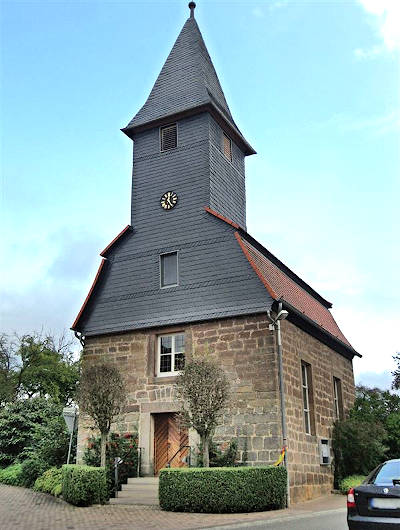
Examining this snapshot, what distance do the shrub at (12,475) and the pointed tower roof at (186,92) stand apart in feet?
42.5

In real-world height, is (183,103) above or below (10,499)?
above

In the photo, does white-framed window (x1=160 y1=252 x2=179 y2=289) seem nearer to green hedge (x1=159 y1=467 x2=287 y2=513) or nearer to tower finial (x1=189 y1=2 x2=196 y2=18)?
green hedge (x1=159 y1=467 x2=287 y2=513)

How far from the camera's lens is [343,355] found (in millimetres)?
23844

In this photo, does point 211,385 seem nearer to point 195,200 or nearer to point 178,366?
point 178,366

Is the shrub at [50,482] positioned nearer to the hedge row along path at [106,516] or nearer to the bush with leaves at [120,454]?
the hedge row along path at [106,516]

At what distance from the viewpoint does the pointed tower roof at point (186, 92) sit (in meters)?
21.3

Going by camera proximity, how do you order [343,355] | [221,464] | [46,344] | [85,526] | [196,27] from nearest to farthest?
[85,526]
[221,464]
[343,355]
[196,27]
[46,344]

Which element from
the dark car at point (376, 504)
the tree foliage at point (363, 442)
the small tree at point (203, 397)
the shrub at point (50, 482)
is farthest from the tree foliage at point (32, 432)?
the dark car at point (376, 504)

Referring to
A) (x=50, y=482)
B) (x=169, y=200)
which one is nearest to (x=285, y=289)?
(x=169, y=200)

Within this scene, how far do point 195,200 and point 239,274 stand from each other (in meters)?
3.60

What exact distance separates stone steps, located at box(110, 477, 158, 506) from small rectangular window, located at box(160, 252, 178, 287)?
6.05 metres

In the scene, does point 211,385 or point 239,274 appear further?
point 239,274

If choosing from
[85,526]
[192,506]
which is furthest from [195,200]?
[85,526]

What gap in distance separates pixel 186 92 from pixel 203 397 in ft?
41.7
